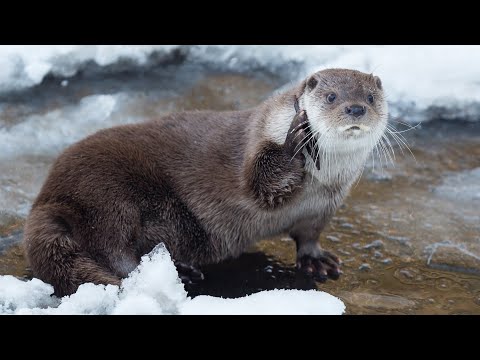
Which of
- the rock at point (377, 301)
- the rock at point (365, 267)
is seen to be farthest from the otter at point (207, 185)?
the rock at point (377, 301)

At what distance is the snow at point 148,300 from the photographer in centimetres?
320

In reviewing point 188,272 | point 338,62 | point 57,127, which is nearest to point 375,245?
point 188,272

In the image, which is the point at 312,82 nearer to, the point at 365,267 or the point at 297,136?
the point at 297,136

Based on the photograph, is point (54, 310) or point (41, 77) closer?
point (54, 310)

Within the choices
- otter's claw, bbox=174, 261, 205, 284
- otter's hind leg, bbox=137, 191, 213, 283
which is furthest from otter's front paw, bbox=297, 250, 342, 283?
otter's claw, bbox=174, 261, 205, 284

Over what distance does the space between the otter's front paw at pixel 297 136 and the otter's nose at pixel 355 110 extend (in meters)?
0.24

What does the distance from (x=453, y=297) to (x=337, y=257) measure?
25.4 inches

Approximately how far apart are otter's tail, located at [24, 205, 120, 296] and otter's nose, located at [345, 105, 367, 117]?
1.29m

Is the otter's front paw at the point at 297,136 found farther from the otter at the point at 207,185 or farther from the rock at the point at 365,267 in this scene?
the rock at the point at 365,267

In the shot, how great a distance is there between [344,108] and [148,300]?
124 centimetres

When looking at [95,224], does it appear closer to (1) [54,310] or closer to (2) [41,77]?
(1) [54,310]

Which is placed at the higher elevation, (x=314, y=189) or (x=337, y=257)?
(x=314, y=189)

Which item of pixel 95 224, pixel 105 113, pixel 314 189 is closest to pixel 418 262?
pixel 314 189

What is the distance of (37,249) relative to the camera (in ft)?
11.4
